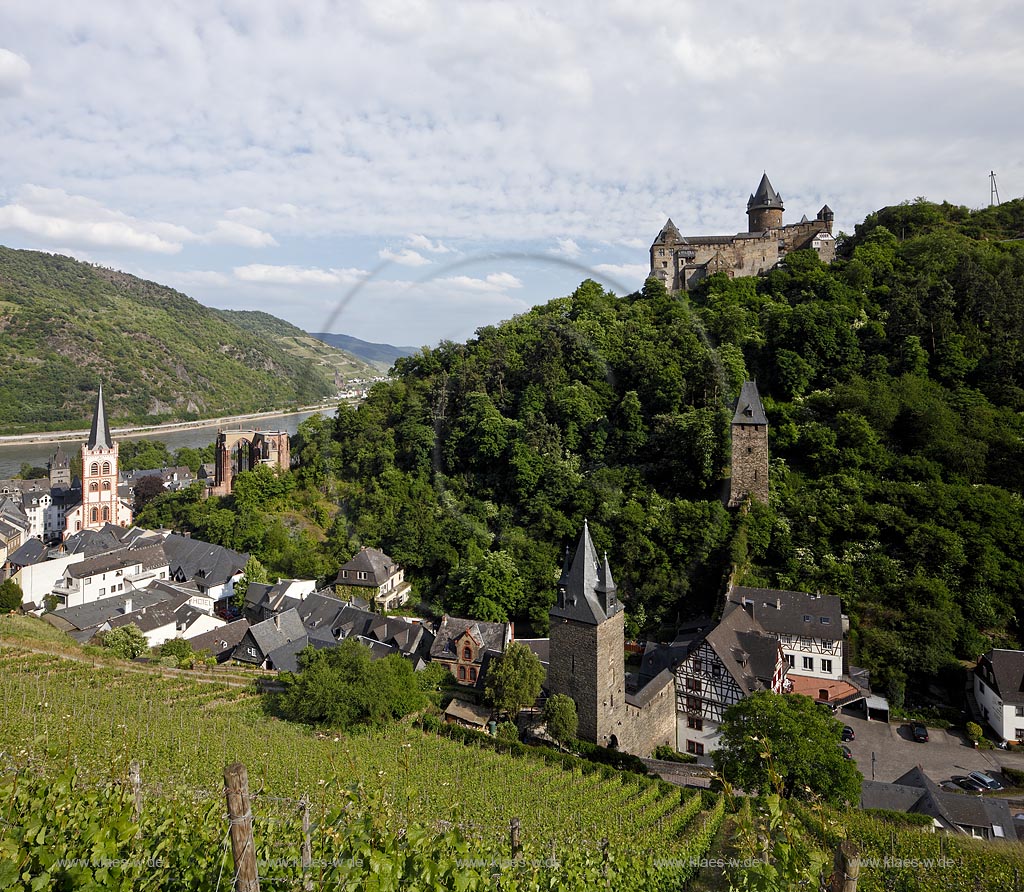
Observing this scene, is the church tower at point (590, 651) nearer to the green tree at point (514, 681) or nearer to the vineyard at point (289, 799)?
the green tree at point (514, 681)

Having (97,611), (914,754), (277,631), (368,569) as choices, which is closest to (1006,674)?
(914,754)

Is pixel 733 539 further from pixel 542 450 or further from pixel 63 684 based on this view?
pixel 63 684

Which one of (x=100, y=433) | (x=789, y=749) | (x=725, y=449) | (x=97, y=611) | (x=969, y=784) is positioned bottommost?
(x=969, y=784)

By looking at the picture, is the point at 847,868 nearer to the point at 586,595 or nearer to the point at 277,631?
the point at 586,595

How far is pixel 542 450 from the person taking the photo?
3247 cm

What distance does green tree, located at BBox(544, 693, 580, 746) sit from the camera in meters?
17.3

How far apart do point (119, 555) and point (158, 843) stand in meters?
30.1

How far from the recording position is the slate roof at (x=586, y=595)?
18.3 meters

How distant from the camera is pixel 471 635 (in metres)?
23.5

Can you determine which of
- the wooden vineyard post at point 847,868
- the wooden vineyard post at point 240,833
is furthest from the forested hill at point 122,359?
the wooden vineyard post at point 847,868

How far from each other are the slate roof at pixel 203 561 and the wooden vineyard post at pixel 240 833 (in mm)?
29932

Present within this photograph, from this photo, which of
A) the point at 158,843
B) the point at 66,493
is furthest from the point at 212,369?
the point at 158,843

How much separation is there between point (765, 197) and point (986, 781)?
43.3m

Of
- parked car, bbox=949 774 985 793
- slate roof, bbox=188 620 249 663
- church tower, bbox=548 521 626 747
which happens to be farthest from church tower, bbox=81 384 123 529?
parked car, bbox=949 774 985 793
